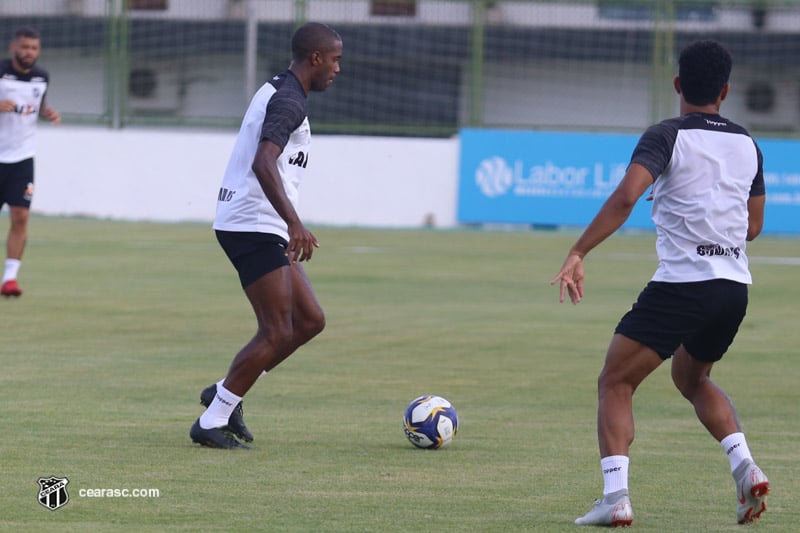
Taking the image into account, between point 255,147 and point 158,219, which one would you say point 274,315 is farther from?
point 158,219

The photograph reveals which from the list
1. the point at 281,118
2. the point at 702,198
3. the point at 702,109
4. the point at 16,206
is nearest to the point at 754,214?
the point at 702,198

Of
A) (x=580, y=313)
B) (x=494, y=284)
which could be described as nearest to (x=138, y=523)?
(x=580, y=313)

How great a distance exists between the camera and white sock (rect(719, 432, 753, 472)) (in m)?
6.25

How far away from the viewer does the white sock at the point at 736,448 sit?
20.5ft

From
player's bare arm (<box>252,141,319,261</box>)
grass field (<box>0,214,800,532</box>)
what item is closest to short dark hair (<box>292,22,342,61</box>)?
player's bare arm (<box>252,141,319,261</box>)

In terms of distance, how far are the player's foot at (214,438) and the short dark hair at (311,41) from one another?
2065 millimetres

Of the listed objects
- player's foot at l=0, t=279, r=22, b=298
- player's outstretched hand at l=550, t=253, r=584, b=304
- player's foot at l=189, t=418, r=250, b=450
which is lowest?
player's foot at l=0, t=279, r=22, b=298

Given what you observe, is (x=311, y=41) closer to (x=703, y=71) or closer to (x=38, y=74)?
(x=703, y=71)

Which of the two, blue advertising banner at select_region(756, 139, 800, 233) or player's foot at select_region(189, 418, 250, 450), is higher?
player's foot at select_region(189, 418, 250, 450)

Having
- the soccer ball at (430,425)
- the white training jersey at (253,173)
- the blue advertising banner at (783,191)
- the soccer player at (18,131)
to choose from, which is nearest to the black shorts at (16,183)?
the soccer player at (18,131)

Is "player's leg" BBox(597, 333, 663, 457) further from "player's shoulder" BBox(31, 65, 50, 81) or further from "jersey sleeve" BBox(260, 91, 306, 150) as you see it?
"player's shoulder" BBox(31, 65, 50, 81)

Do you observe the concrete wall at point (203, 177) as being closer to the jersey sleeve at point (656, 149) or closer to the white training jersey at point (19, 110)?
the white training jersey at point (19, 110)

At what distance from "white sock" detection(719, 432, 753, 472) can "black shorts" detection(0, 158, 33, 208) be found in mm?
10391

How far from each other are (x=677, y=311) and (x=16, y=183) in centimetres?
1066
